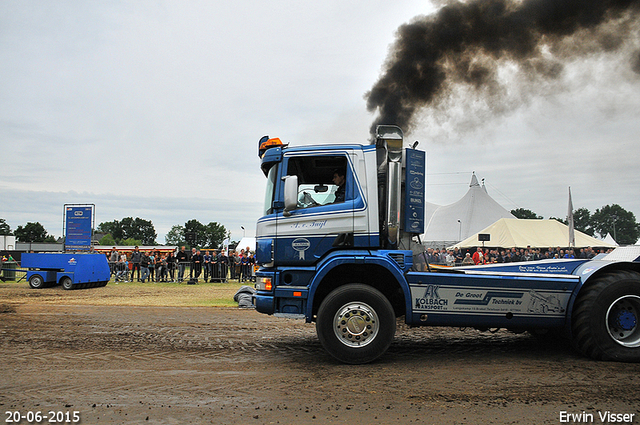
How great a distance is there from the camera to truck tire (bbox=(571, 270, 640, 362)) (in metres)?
6.13

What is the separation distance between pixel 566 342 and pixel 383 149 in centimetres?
454

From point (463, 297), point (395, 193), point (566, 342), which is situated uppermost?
point (395, 193)

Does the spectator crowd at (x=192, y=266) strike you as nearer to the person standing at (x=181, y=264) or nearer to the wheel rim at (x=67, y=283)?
the person standing at (x=181, y=264)

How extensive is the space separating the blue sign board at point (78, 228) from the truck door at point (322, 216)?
2215 cm

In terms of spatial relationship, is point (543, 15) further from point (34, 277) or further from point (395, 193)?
point (34, 277)

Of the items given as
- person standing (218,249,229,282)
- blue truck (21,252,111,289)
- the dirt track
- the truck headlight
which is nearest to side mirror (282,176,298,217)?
the truck headlight

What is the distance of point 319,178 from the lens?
22.5 feet

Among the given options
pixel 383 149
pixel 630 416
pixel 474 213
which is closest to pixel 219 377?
pixel 383 149

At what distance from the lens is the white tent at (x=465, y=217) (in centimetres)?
3806

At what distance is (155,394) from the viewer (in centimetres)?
484

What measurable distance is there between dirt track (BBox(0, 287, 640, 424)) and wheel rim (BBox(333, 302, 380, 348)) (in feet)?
1.15

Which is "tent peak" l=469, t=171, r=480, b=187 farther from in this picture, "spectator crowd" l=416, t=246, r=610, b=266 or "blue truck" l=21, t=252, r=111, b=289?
"blue truck" l=21, t=252, r=111, b=289

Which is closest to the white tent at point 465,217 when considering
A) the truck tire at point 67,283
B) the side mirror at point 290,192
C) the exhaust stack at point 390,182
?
the truck tire at point 67,283

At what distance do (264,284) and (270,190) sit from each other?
1398mm
